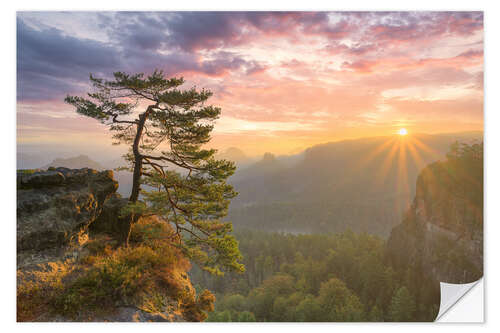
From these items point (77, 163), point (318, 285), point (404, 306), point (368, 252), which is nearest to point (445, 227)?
point (404, 306)

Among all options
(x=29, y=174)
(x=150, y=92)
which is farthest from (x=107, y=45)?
(x=29, y=174)

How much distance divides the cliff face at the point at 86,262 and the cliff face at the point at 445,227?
9393 millimetres

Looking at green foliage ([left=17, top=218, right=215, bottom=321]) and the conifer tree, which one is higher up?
the conifer tree

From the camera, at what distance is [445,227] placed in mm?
17969

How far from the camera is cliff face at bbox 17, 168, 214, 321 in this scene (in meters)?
4.87

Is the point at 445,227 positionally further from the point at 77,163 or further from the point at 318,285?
the point at 77,163

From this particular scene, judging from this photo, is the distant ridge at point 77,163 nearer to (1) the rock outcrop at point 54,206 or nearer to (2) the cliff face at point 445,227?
(1) the rock outcrop at point 54,206

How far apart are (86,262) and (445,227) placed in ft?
74.4

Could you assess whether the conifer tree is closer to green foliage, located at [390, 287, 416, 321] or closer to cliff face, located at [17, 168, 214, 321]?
cliff face, located at [17, 168, 214, 321]

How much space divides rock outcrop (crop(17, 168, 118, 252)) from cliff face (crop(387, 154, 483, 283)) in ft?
38.5

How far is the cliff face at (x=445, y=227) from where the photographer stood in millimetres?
8617

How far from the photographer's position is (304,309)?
78.7 feet

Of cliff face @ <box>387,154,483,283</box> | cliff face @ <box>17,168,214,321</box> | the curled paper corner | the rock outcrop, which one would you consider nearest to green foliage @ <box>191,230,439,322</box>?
cliff face @ <box>387,154,483,283</box>
